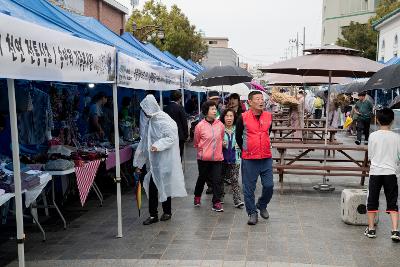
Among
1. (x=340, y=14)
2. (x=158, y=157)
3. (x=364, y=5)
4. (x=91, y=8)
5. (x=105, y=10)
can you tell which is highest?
(x=364, y=5)

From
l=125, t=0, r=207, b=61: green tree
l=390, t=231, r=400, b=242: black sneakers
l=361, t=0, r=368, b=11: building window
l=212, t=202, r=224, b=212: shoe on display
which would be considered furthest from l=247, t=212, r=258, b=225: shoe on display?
l=361, t=0, r=368, b=11: building window

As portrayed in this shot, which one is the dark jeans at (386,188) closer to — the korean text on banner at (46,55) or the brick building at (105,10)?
the korean text on banner at (46,55)

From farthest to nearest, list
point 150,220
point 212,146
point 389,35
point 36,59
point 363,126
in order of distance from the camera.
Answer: point 389,35
point 363,126
point 212,146
point 150,220
point 36,59

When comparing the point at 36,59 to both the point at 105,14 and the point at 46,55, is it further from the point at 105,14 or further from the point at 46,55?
the point at 105,14

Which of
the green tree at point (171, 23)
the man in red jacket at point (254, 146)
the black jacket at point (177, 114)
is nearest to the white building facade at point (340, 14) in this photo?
the green tree at point (171, 23)

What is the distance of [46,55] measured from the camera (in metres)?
4.08

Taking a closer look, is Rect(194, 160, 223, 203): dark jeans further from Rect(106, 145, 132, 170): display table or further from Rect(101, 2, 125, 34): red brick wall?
Rect(101, 2, 125, 34): red brick wall

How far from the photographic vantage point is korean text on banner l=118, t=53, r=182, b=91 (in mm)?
6070

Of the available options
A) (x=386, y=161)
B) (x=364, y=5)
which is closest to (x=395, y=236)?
(x=386, y=161)

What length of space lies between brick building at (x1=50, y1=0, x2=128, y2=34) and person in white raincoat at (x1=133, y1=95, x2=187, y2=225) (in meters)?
17.8

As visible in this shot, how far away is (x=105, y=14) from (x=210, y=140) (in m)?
24.2

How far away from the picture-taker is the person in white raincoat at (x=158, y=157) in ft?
21.5

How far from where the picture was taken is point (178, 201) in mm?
8250

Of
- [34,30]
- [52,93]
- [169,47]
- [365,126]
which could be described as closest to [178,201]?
[52,93]
